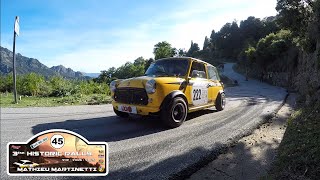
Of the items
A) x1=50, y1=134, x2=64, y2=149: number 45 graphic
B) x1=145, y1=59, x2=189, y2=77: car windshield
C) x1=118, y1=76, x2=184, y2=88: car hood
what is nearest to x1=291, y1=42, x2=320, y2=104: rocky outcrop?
x1=145, y1=59, x2=189, y2=77: car windshield

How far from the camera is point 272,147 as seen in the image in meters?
5.68

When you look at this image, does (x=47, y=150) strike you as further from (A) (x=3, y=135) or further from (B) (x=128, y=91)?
(B) (x=128, y=91)

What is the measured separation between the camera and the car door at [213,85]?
31.2 ft

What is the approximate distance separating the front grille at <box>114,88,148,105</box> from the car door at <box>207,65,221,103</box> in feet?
10.3

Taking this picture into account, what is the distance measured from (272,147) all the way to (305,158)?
1281 millimetres

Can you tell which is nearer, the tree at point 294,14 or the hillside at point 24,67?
the tree at point 294,14

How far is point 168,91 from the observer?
23.2 feet

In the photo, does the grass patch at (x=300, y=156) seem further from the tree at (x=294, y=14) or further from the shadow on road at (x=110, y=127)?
the tree at (x=294, y=14)

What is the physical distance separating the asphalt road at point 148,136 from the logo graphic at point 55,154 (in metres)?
0.72

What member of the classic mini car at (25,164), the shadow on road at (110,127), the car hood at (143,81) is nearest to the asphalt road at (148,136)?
the shadow on road at (110,127)

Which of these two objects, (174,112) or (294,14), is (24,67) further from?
(174,112)

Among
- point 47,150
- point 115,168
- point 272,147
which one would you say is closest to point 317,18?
point 272,147

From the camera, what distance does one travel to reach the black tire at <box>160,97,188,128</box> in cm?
690

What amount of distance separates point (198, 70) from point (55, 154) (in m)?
6.26
